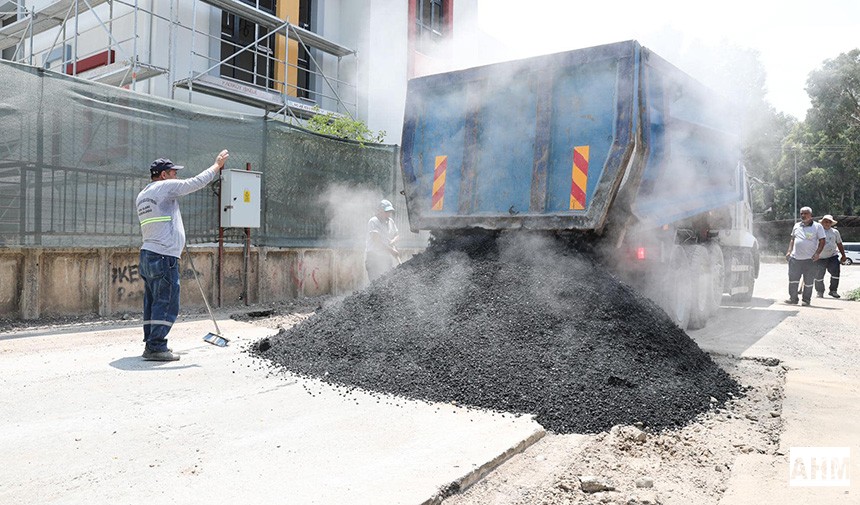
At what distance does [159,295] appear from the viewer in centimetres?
481

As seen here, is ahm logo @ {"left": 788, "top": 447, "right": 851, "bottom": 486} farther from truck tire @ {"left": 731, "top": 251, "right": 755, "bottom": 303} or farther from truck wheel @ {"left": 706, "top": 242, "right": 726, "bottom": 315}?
truck tire @ {"left": 731, "top": 251, "right": 755, "bottom": 303}

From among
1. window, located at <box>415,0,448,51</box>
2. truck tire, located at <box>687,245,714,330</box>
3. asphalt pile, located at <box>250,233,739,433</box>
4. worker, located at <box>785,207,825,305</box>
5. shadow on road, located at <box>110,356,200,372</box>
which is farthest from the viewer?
window, located at <box>415,0,448,51</box>

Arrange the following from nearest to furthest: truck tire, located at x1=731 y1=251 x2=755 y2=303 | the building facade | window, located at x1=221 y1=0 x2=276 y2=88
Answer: truck tire, located at x1=731 y1=251 x2=755 y2=303
the building facade
window, located at x1=221 y1=0 x2=276 y2=88

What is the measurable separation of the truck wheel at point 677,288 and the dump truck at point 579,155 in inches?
1.0

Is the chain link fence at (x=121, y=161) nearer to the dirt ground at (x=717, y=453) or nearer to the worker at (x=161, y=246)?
the dirt ground at (x=717, y=453)

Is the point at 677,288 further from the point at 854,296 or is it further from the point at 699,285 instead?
the point at 854,296

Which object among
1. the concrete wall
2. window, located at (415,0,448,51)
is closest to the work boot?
the concrete wall

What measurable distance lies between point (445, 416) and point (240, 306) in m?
5.17

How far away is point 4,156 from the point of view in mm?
5707

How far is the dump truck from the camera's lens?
509 centimetres

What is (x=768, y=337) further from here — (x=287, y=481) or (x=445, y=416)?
(x=287, y=481)

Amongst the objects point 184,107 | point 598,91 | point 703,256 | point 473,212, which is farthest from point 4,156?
point 703,256

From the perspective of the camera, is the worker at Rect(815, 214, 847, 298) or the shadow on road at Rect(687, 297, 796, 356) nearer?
the shadow on road at Rect(687, 297, 796, 356)

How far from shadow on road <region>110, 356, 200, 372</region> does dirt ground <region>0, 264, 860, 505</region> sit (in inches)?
67.2
